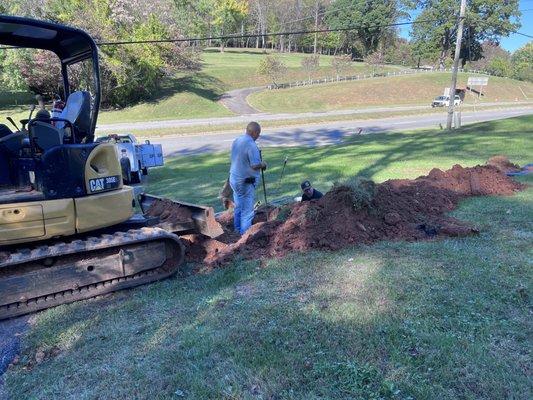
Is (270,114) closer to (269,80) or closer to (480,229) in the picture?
(269,80)

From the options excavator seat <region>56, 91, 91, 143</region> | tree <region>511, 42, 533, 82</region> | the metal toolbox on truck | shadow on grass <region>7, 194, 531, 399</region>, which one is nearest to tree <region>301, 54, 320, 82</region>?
tree <region>511, 42, 533, 82</region>

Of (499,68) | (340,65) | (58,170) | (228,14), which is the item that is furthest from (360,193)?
(499,68)

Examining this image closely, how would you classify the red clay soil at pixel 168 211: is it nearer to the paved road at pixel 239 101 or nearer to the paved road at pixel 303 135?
the paved road at pixel 303 135

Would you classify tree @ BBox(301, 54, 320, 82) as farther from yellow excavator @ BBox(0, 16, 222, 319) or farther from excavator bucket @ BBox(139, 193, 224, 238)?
yellow excavator @ BBox(0, 16, 222, 319)

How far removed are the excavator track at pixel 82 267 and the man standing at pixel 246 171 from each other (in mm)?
1865

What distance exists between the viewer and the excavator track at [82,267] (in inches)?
194

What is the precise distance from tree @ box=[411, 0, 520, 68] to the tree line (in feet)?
0.51

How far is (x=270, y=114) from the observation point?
1635 inches

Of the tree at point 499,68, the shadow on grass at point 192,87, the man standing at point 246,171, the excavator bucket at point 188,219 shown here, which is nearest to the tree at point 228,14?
the shadow on grass at point 192,87

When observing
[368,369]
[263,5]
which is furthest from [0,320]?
[263,5]

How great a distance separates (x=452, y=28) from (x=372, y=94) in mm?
29226

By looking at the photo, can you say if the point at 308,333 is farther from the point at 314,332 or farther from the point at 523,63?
the point at 523,63

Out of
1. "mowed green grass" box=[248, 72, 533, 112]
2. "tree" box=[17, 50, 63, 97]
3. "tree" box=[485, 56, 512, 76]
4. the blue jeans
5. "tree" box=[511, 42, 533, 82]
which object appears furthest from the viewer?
"tree" box=[485, 56, 512, 76]

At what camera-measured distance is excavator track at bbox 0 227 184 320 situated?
16.2 ft
